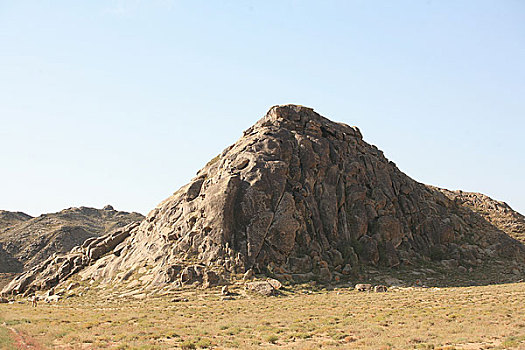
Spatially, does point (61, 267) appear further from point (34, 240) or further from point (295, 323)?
point (34, 240)

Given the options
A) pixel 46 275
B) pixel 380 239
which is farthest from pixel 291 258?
pixel 46 275

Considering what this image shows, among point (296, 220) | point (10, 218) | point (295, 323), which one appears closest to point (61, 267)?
point (296, 220)

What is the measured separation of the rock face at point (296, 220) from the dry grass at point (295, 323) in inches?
333

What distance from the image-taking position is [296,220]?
56.0 metres

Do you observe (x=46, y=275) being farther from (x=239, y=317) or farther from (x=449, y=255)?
(x=449, y=255)

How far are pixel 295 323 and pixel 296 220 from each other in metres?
26.0

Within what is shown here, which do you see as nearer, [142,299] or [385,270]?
[142,299]

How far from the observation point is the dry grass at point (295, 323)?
79.2ft

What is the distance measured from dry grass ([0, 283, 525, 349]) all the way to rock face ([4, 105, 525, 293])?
8466 mm

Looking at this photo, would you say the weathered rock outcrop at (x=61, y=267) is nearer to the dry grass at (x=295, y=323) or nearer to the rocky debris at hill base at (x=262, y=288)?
the dry grass at (x=295, y=323)

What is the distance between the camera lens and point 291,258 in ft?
174

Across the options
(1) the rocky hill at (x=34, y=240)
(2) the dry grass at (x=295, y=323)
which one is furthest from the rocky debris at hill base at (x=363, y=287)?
(1) the rocky hill at (x=34, y=240)

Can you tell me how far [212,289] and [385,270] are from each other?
1014 inches

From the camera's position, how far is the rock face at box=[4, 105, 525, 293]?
172ft
